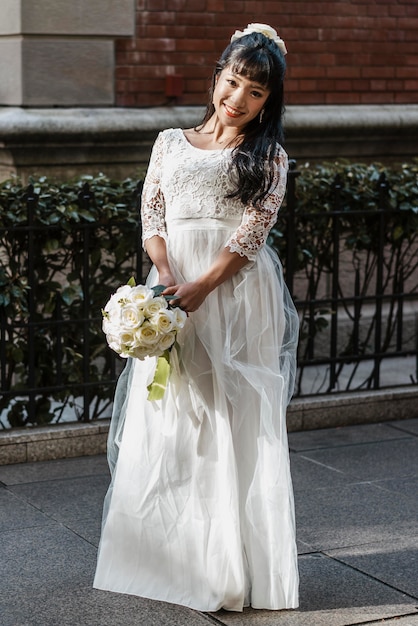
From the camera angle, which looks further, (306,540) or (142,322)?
(306,540)

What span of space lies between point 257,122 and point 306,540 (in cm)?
192

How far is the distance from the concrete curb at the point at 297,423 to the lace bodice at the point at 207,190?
211cm

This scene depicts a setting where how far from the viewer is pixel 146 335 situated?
3.89 m

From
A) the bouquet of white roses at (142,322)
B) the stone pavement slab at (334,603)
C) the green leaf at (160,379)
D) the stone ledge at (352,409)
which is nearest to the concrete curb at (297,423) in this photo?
the stone ledge at (352,409)

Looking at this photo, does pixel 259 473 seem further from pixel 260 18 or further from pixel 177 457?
pixel 260 18

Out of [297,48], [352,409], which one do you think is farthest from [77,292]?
[297,48]

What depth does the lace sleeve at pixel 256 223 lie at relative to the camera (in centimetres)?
410

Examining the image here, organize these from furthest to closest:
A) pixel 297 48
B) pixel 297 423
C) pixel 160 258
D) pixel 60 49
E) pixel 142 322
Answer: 1. pixel 297 48
2. pixel 60 49
3. pixel 297 423
4. pixel 160 258
5. pixel 142 322

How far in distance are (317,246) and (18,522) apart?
288 centimetres

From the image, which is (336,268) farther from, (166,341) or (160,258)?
(166,341)

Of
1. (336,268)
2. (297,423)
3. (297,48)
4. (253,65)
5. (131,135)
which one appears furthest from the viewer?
(297,48)

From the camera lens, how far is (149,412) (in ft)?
14.0

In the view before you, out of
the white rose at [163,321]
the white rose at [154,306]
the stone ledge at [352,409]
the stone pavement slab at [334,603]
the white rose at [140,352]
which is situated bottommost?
the stone ledge at [352,409]

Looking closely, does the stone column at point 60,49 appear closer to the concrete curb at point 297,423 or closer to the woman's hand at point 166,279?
the concrete curb at point 297,423
